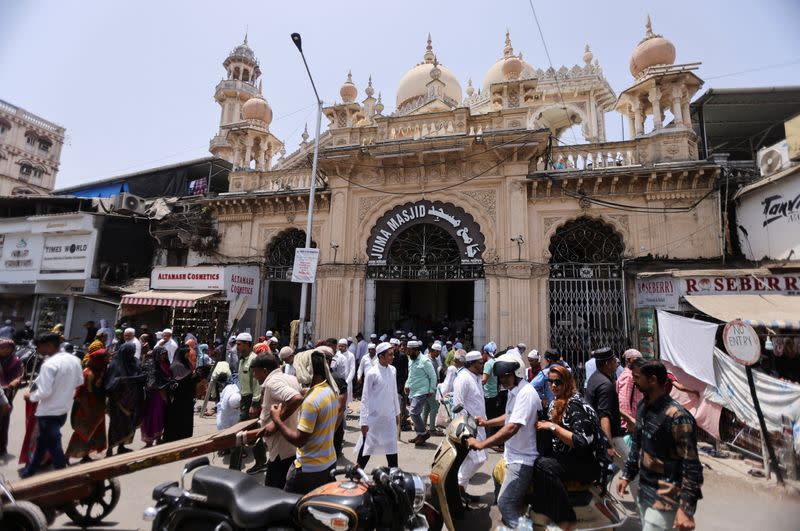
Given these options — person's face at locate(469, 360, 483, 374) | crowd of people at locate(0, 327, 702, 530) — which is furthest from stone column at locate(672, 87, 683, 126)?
person's face at locate(469, 360, 483, 374)

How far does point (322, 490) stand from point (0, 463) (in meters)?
5.46

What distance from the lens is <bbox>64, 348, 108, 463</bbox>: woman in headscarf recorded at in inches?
202

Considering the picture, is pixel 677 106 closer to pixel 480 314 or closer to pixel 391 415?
pixel 480 314

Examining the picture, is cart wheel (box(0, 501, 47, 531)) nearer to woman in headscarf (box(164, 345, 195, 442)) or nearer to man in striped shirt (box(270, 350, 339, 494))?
man in striped shirt (box(270, 350, 339, 494))

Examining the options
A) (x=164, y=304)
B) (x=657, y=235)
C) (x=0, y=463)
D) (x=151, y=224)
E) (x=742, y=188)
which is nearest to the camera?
(x=0, y=463)

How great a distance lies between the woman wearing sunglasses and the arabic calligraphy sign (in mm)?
8366

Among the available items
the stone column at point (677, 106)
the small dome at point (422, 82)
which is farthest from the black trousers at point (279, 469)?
the small dome at point (422, 82)

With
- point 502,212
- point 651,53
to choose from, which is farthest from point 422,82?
point 502,212

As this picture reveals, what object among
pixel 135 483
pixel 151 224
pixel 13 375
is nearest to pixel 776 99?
pixel 135 483

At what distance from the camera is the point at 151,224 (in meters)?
16.2

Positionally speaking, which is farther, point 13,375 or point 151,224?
point 151,224

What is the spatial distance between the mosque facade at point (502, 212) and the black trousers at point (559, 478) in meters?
7.66

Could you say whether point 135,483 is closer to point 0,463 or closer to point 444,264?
point 0,463

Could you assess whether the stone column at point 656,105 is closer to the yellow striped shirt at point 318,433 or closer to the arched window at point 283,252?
the arched window at point 283,252
